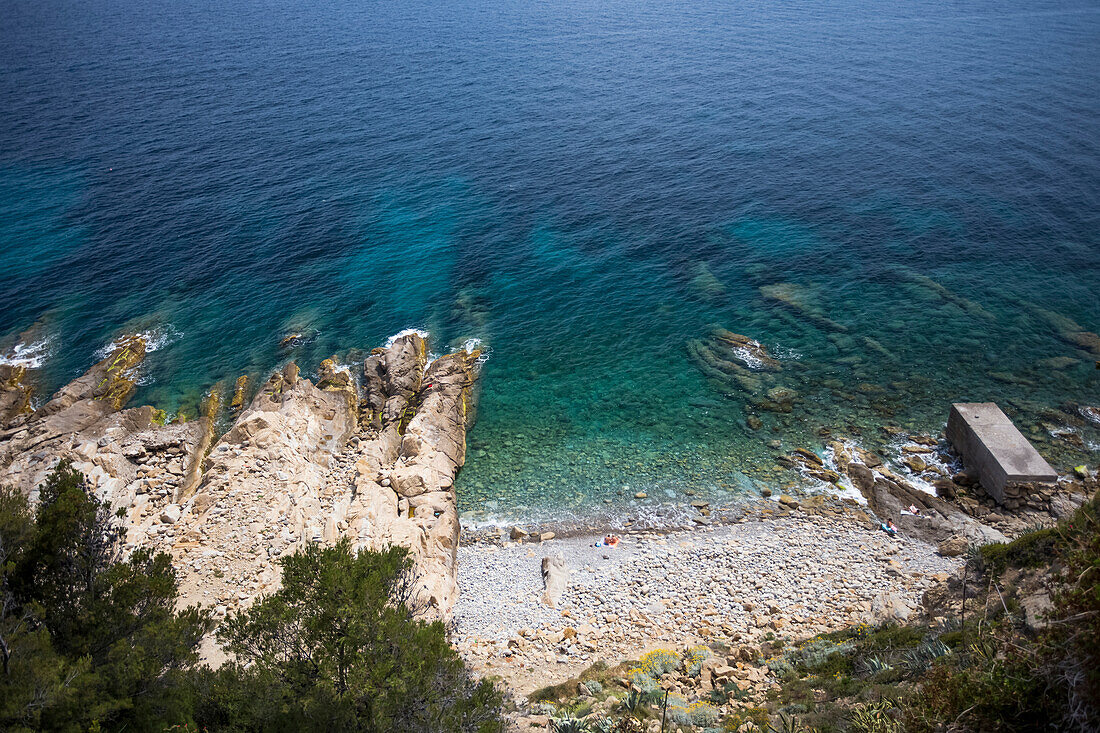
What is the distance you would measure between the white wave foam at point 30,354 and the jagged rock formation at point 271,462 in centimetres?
185

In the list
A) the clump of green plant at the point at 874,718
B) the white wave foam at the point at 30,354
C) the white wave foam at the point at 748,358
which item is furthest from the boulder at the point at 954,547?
the white wave foam at the point at 30,354

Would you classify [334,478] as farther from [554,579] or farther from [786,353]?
[786,353]

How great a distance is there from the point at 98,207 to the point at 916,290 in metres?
78.4

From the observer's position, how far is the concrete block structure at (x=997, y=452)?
30.9 metres

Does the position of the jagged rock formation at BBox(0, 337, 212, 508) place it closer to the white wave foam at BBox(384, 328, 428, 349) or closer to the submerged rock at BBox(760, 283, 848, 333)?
the white wave foam at BBox(384, 328, 428, 349)

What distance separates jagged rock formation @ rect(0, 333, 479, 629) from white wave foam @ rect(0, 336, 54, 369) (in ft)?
6.06

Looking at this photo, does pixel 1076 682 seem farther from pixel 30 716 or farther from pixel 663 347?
pixel 663 347

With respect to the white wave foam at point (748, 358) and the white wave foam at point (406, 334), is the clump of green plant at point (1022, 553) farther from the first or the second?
the white wave foam at point (406, 334)

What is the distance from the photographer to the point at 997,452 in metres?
32.0

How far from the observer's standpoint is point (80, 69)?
102 m

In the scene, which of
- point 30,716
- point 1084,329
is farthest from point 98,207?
point 1084,329

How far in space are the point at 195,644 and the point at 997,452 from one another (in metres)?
36.4

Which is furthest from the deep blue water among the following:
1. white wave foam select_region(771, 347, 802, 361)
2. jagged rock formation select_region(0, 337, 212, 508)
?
jagged rock formation select_region(0, 337, 212, 508)

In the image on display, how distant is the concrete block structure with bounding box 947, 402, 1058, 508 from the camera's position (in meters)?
30.9
